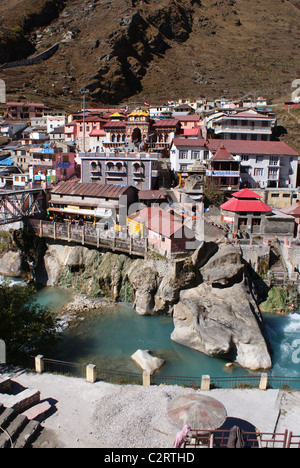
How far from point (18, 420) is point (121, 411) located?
4796mm

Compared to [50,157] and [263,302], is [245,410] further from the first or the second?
[50,157]

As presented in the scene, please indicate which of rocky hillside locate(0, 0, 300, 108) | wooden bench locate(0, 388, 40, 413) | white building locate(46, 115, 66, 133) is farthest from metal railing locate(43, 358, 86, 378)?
rocky hillside locate(0, 0, 300, 108)

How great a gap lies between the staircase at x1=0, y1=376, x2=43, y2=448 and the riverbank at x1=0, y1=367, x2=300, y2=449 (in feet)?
1.85

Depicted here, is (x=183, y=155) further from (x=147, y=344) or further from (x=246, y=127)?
(x=147, y=344)

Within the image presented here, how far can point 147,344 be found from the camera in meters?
29.1

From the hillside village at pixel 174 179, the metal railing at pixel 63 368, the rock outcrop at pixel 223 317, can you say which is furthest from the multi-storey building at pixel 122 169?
the metal railing at pixel 63 368

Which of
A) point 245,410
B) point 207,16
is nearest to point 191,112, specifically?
point 245,410

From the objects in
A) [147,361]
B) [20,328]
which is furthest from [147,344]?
[20,328]

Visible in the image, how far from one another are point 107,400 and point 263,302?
70.6 feet

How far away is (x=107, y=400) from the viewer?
738 inches

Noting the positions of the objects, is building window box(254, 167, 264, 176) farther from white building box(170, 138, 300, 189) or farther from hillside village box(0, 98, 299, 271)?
hillside village box(0, 98, 299, 271)

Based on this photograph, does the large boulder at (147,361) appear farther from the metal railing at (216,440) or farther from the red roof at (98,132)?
the red roof at (98,132)

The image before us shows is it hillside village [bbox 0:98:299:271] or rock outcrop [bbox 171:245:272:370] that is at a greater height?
hillside village [bbox 0:98:299:271]

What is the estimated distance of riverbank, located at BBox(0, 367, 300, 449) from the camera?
15.9 meters
